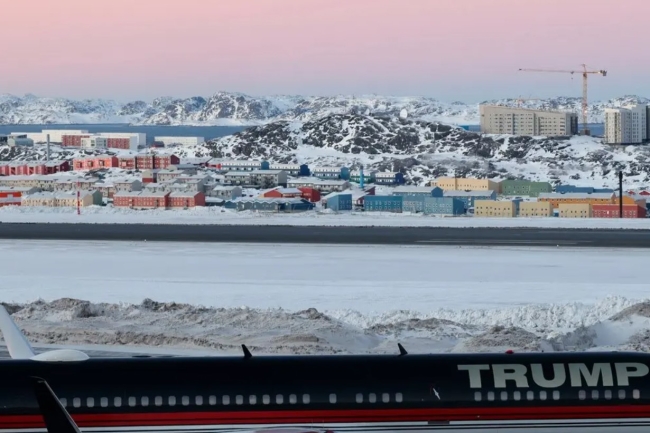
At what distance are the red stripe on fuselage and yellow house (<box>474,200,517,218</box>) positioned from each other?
281 feet

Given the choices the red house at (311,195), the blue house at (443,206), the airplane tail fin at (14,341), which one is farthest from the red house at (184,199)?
the airplane tail fin at (14,341)

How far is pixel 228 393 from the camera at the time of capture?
58.5 ft

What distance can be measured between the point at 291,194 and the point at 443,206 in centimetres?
2127

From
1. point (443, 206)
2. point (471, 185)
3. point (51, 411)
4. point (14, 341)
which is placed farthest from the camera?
point (471, 185)

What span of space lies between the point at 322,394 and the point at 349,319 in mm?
20070

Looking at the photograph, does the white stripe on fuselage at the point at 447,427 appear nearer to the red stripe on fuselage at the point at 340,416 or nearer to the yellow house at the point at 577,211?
the red stripe on fuselage at the point at 340,416

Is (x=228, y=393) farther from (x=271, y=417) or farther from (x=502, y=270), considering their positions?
(x=502, y=270)

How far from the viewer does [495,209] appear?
10381 cm

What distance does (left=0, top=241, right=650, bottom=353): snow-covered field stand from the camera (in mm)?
33625

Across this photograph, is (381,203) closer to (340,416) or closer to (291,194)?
(291,194)

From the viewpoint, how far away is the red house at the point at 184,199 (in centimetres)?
11300

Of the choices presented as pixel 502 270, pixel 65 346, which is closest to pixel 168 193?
pixel 502 270

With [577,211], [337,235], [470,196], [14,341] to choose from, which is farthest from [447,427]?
[470,196]

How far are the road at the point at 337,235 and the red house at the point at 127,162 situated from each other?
111 m
